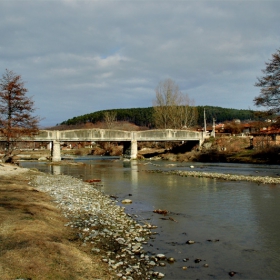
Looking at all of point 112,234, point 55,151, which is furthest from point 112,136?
point 112,234

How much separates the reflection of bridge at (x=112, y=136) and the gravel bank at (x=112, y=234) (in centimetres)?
4924

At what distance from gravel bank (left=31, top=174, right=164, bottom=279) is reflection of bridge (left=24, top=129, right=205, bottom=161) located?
49.2m

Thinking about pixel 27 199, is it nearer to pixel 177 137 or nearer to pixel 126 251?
pixel 126 251

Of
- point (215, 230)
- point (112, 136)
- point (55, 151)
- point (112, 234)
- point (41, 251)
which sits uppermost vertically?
point (112, 136)

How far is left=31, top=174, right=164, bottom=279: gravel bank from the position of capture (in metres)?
7.79

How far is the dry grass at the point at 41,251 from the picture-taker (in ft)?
21.9

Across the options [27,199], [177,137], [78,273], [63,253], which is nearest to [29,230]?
[63,253]

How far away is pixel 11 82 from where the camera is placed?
109 ft

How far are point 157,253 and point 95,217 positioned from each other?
431 centimetres

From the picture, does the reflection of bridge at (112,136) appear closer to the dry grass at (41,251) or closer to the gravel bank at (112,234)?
the gravel bank at (112,234)

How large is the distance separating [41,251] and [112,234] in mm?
3150

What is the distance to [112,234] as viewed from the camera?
10.3 meters

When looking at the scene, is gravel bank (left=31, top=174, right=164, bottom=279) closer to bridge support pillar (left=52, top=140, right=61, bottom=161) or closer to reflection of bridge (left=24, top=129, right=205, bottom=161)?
bridge support pillar (left=52, top=140, right=61, bottom=161)

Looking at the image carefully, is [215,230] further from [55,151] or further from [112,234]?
[55,151]
